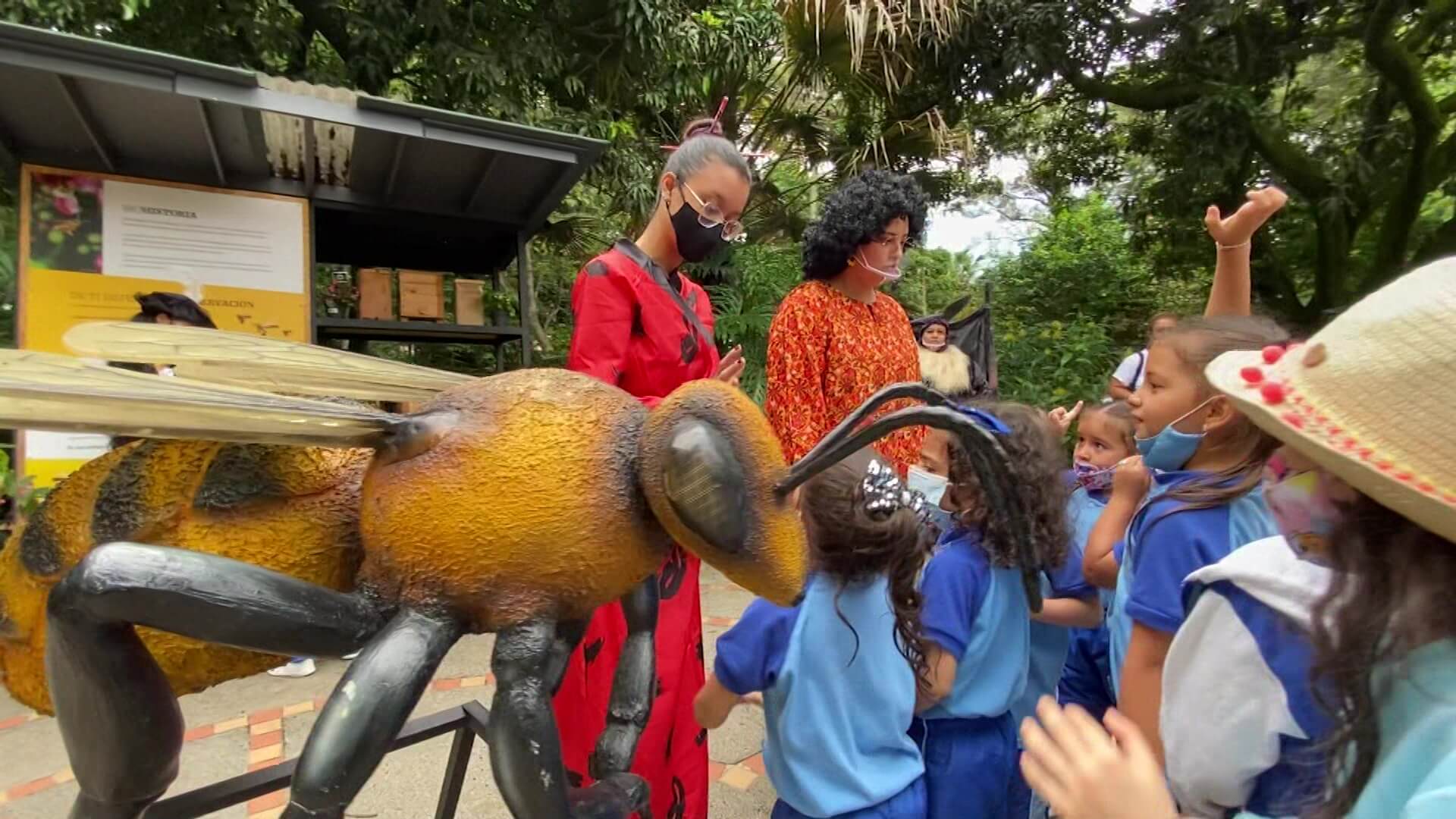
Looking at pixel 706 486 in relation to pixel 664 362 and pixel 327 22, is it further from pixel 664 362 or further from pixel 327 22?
pixel 327 22

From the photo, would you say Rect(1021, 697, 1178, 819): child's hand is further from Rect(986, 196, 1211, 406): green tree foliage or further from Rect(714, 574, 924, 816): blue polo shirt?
Rect(986, 196, 1211, 406): green tree foliage

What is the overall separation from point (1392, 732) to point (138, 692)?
1.11 m

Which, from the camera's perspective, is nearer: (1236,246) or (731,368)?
(731,368)

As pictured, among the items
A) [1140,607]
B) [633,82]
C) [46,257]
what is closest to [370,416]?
[1140,607]

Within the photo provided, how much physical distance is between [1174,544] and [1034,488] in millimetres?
220

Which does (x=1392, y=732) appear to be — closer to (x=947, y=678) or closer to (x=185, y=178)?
(x=947, y=678)

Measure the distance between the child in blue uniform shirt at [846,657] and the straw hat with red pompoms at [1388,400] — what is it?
61cm

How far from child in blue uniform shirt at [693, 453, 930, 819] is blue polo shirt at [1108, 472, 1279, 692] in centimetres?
33

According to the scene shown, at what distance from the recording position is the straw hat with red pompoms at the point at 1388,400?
0.59m

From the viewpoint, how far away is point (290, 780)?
2.42ft

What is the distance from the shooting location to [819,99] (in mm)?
6148

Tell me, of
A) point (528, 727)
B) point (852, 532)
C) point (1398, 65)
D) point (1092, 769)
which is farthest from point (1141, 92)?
point (528, 727)

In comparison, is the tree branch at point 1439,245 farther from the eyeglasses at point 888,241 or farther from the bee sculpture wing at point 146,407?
the bee sculpture wing at point 146,407

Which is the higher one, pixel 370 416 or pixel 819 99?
pixel 819 99
